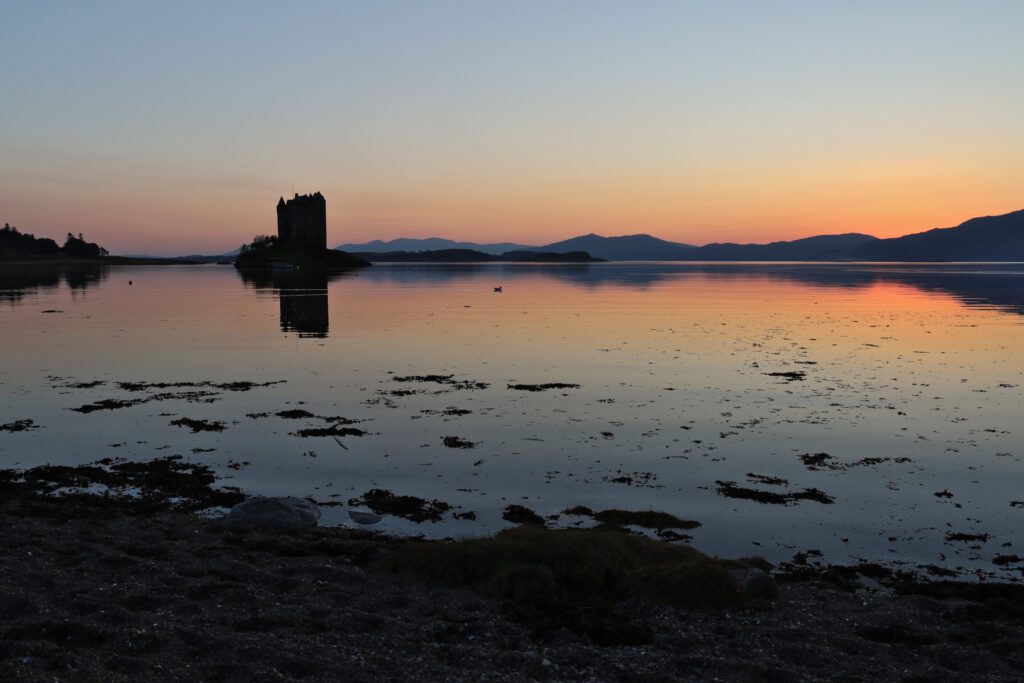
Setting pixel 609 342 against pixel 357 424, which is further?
pixel 609 342

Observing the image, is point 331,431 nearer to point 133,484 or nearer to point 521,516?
point 133,484

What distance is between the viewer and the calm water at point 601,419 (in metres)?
14.9

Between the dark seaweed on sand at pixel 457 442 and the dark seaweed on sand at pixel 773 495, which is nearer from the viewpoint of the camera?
the dark seaweed on sand at pixel 773 495

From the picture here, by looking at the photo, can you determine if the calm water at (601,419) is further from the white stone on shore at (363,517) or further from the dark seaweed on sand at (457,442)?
the white stone on shore at (363,517)

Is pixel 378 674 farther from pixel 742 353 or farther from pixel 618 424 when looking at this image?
pixel 742 353

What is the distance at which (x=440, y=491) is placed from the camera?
52.5ft

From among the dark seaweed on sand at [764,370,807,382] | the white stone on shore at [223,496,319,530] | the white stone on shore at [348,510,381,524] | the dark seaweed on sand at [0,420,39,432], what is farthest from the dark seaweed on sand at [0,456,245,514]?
the dark seaweed on sand at [764,370,807,382]

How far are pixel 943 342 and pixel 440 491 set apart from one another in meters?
35.4

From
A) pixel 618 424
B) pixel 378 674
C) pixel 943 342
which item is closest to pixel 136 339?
pixel 618 424

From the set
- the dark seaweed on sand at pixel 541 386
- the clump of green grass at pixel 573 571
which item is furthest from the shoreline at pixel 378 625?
the dark seaweed on sand at pixel 541 386

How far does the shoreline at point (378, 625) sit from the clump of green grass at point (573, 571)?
0.24 meters

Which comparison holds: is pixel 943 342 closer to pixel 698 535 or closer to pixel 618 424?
pixel 618 424

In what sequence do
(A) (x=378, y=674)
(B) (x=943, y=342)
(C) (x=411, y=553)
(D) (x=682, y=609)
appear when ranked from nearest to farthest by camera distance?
1. (A) (x=378, y=674)
2. (D) (x=682, y=609)
3. (C) (x=411, y=553)
4. (B) (x=943, y=342)

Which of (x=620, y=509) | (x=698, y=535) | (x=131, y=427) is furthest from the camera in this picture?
(x=131, y=427)
